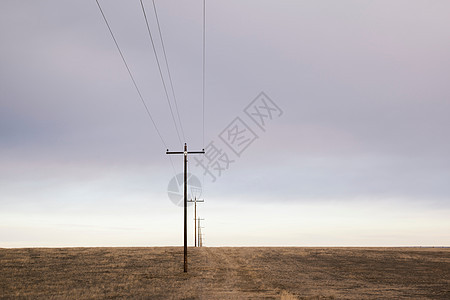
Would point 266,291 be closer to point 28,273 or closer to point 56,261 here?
point 28,273

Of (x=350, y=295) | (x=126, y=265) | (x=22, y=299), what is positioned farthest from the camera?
(x=126, y=265)

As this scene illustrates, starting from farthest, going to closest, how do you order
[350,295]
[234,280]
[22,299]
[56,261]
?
[56,261]
[234,280]
[350,295]
[22,299]

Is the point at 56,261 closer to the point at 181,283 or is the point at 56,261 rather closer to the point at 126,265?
the point at 126,265

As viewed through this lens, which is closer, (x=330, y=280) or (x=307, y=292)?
(x=307, y=292)

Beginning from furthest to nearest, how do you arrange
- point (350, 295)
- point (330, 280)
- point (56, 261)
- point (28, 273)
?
point (56, 261) < point (28, 273) < point (330, 280) < point (350, 295)

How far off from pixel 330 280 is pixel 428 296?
9039 millimetres

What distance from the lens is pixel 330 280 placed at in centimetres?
3064

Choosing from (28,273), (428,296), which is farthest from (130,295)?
(28,273)

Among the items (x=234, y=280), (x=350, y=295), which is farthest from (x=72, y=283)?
(x=350, y=295)

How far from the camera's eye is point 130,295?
21.5 m

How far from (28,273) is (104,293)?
15.6 metres

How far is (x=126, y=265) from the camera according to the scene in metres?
41.5

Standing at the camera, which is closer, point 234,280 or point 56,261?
point 234,280

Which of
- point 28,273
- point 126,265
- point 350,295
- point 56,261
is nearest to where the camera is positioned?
point 350,295
